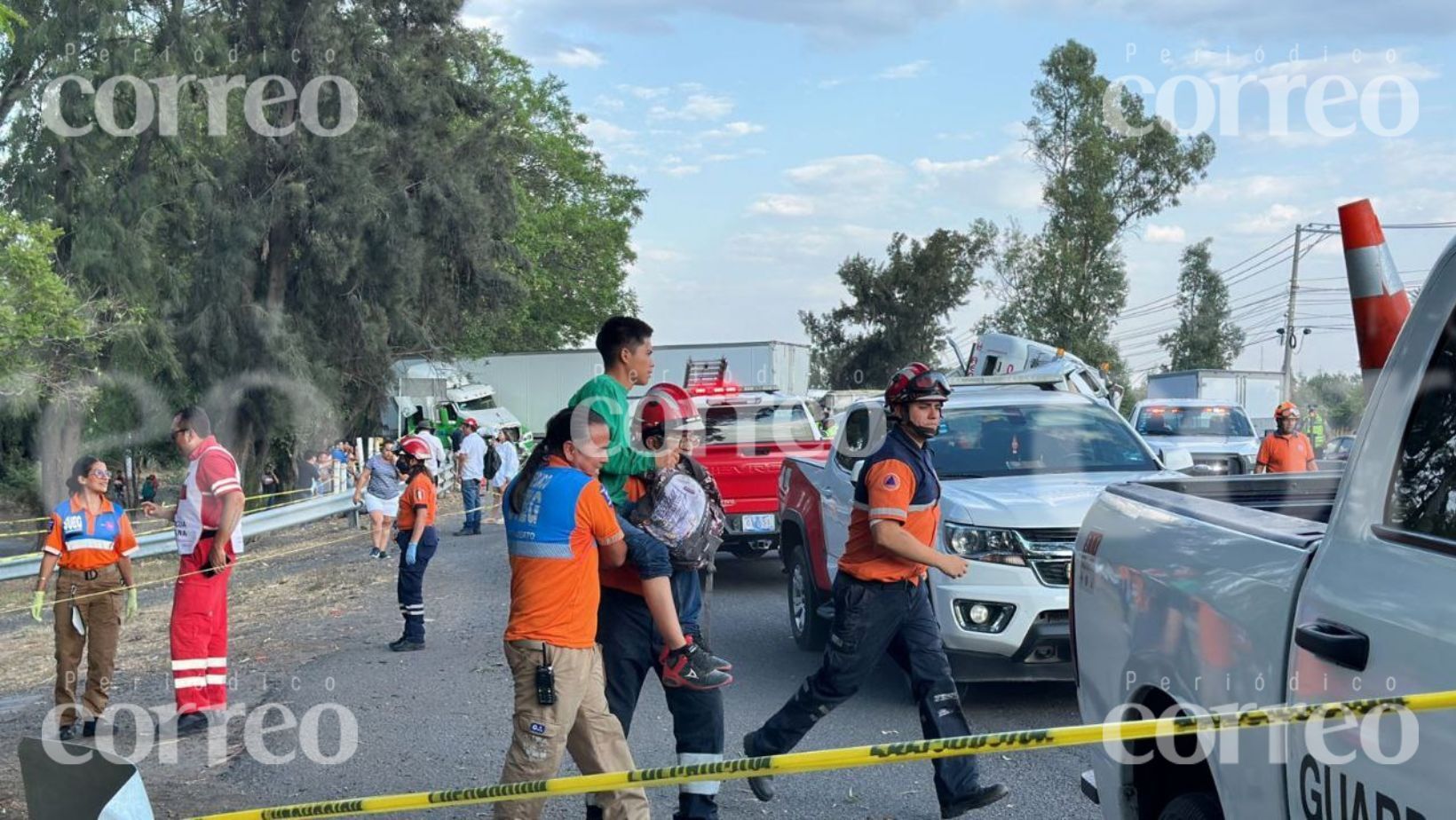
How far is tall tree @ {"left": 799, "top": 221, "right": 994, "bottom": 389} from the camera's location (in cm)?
5756

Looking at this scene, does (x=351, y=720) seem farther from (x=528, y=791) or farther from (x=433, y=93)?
(x=433, y=93)

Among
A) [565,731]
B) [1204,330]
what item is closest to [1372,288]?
[565,731]

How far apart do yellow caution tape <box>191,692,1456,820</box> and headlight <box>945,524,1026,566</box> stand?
4.00m

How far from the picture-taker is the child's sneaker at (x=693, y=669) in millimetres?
5137

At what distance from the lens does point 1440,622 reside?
94.4 inches

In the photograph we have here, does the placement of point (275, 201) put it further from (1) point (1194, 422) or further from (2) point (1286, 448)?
(2) point (1286, 448)

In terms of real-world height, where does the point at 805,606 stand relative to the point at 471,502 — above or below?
above

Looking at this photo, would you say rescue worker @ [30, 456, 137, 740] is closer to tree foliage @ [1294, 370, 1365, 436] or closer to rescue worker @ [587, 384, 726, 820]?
rescue worker @ [587, 384, 726, 820]

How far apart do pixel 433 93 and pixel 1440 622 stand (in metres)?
37.4

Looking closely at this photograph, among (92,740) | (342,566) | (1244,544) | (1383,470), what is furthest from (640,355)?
(342,566)

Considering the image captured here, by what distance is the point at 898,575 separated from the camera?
5.89m

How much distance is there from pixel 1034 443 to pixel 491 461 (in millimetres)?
24773

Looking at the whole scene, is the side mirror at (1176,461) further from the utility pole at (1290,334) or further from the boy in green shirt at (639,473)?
the utility pole at (1290,334)

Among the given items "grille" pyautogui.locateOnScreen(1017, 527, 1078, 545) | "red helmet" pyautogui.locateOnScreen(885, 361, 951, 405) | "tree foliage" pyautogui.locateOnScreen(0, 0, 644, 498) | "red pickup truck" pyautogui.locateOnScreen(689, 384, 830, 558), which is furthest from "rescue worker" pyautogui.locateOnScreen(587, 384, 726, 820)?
"tree foliage" pyautogui.locateOnScreen(0, 0, 644, 498)
